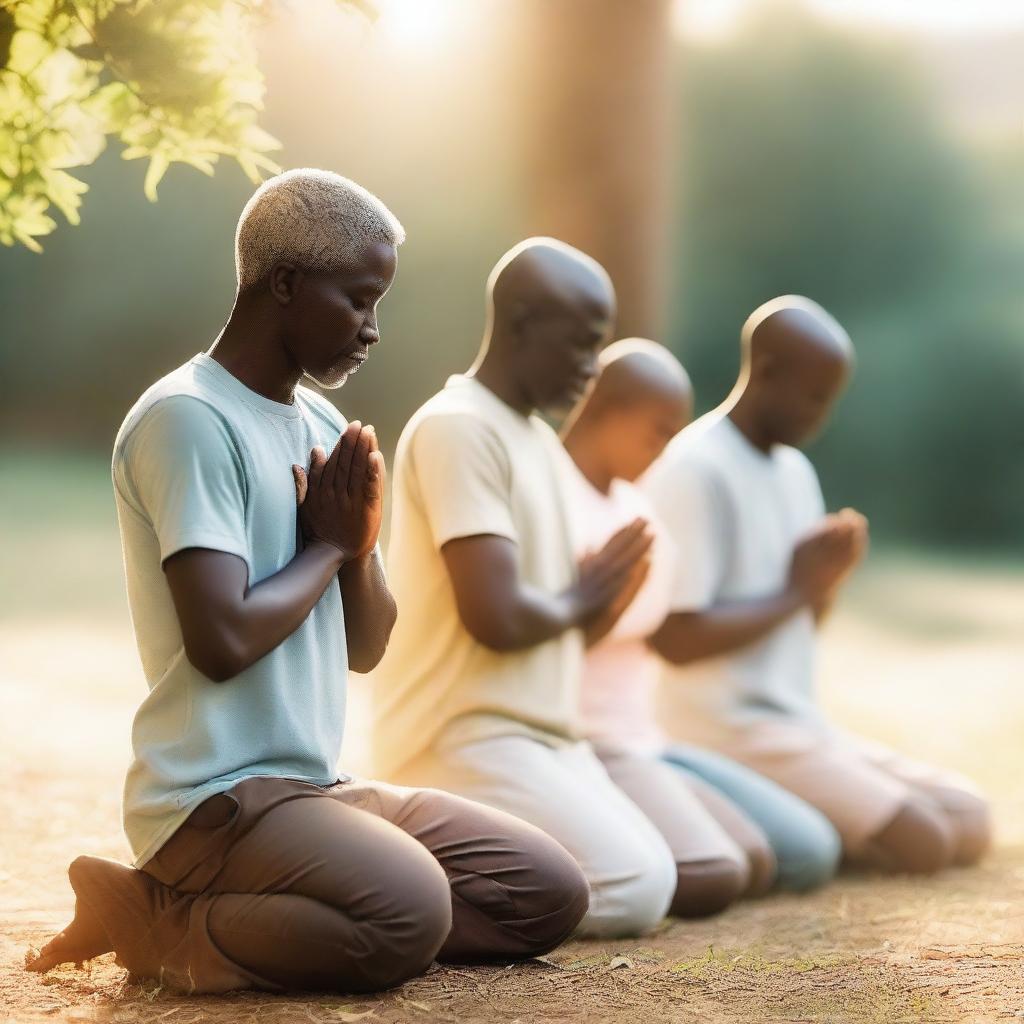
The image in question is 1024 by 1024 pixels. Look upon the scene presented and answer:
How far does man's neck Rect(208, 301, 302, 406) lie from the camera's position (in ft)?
12.0

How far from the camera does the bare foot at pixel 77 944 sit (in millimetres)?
3689

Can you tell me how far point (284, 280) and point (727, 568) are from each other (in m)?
2.55

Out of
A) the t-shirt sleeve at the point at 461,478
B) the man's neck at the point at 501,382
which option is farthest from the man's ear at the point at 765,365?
the t-shirt sleeve at the point at 461,478

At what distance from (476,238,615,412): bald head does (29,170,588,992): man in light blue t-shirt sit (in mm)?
1083

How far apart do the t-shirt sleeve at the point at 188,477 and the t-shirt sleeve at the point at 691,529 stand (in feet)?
7.65

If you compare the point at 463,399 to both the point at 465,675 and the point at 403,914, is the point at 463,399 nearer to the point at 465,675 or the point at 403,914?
the point at 465,675

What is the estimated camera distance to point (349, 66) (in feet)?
50.8

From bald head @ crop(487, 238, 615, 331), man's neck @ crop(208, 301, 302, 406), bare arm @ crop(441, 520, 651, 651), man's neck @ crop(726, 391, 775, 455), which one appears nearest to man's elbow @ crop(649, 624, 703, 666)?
man's neck @ crop(726, 391, 775, 455)

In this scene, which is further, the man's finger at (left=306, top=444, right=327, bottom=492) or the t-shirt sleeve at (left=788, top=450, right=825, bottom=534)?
the t-shirt sleeve at (left=788, top=450, right=825, bottom=534)

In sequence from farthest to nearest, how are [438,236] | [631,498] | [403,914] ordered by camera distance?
[438,236]
[631,498]
[403,914]

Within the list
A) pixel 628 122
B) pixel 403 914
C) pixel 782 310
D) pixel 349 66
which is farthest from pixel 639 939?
pixel 349 66

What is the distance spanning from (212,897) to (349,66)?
13.0m

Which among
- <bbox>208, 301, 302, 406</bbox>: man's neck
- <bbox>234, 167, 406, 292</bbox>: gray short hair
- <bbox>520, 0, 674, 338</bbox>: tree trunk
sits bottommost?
<bbox>208, 301, 302, 406</bbox>: man's neck

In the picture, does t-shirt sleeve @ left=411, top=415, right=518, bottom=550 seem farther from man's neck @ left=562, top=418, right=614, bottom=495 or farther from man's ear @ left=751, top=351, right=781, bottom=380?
man's ear @ left=751, top=351, right=781, bottom=380
